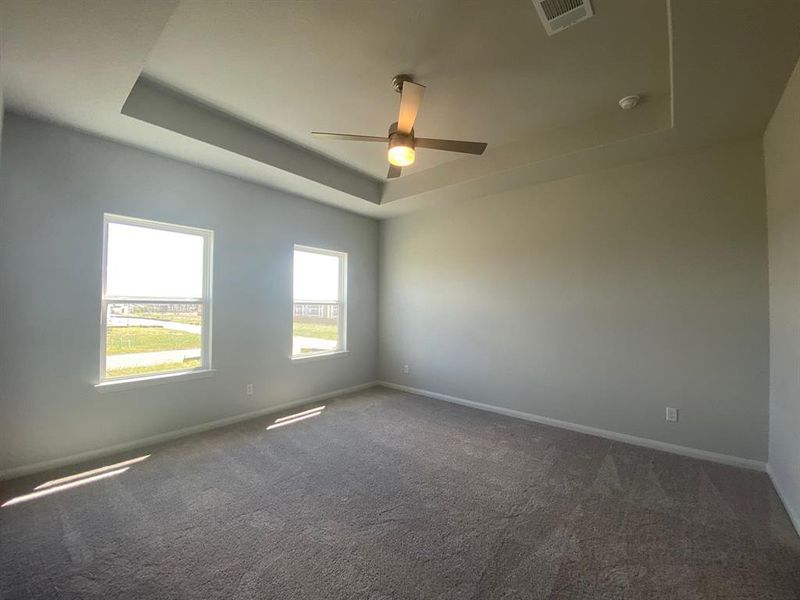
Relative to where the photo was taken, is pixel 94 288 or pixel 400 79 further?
pixel 94 288

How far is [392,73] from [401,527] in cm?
298

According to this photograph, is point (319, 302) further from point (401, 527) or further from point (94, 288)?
point (401, 527)

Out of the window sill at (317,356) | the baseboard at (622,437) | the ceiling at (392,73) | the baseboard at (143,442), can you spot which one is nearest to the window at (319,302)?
the window sill at (317,356)

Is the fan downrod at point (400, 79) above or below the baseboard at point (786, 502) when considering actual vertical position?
above

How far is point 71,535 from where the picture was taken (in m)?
1.92

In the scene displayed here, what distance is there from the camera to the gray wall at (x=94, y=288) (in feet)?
8.39

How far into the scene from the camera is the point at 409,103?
221 cm

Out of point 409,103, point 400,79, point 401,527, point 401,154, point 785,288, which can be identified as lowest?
point 401,527

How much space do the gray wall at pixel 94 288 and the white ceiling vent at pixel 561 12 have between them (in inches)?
128

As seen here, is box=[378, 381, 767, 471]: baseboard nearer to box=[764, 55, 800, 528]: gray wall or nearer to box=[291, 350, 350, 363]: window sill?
box=[764, 55, 800, 528]: gray wall

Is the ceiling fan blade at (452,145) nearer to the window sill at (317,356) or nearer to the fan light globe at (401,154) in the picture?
the fan light globe at (401,154)

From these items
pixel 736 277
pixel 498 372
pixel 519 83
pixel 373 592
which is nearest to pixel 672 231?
pixel 736 277

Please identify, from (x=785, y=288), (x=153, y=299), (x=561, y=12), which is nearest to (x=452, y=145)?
(x=561, y=12)

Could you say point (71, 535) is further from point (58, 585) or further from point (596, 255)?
point (596, 255)
